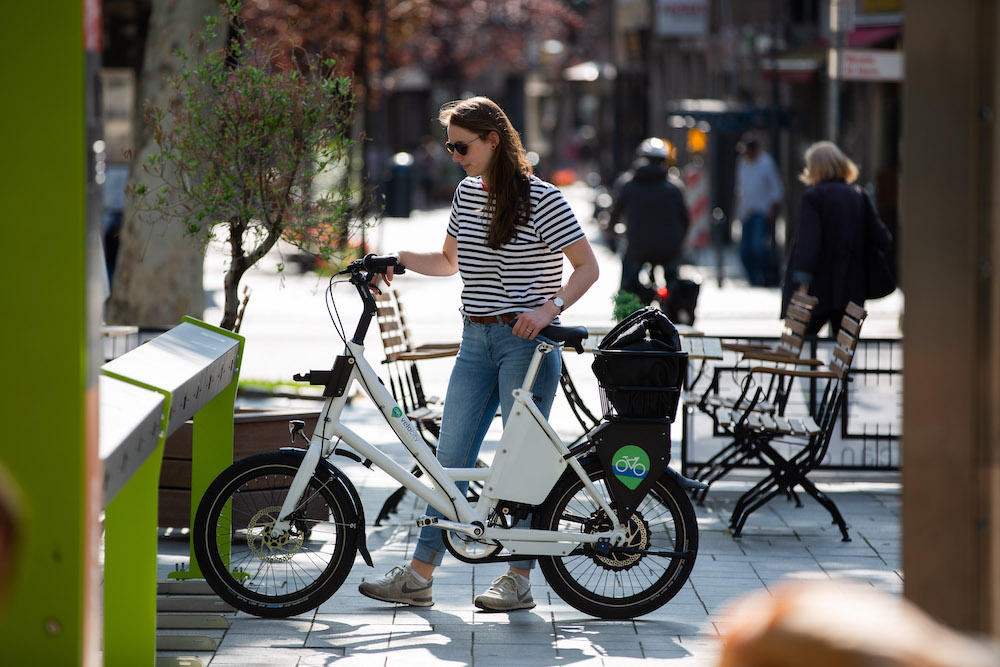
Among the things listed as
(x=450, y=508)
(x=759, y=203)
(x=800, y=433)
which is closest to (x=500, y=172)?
(x=450, y=508)

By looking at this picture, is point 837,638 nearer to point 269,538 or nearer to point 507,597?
point 269,538

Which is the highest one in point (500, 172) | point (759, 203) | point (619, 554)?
point (500, 172)

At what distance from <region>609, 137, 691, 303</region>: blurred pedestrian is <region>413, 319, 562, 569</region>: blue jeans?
7.28 metres

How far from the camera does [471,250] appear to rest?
17.6 ft

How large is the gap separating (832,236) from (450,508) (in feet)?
14.8

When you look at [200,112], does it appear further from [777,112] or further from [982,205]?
[777,112]

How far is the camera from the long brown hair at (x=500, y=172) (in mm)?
5262

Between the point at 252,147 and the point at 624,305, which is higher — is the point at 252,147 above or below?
above

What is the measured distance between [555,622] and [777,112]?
639 inches

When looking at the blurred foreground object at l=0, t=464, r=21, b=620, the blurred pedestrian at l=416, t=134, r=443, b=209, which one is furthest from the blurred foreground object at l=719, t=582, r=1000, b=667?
the blurred pedestrian at l=416, t=134, r=443, b=209

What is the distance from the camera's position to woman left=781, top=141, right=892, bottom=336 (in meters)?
9.01

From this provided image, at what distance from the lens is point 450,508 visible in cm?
532

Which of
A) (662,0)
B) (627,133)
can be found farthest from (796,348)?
(627,133)

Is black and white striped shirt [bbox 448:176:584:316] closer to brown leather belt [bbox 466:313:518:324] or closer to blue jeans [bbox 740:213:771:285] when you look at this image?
brown leather belt [bbox 466:313:518:324]
